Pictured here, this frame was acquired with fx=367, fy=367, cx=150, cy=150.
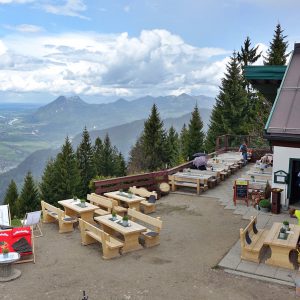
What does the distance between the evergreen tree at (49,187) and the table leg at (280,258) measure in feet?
131

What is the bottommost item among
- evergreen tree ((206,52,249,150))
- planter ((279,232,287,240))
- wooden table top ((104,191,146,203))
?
wooden table top ((104,191,146,203))

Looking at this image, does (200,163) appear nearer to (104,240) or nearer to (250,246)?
(250,246)

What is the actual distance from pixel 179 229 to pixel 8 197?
32582 mm

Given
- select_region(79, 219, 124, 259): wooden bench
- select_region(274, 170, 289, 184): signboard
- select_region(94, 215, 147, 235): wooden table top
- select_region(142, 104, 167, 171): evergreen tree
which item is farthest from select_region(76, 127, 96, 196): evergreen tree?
select_region(79, 219, 124, 259): wooden bench

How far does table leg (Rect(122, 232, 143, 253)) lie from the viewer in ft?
33.2

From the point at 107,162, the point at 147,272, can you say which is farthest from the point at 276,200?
the point at 107,162

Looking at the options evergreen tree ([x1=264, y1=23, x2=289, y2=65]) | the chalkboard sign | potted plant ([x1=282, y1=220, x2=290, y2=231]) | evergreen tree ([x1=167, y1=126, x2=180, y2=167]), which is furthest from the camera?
evergreen tree ([x1=167, y1=126, x2=180, y2=167])

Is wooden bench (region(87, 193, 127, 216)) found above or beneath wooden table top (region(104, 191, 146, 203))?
beneath

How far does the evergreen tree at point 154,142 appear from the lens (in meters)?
51.7

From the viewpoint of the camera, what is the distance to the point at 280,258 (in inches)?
351

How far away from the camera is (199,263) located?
9.33 m

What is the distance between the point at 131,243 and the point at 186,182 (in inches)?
283

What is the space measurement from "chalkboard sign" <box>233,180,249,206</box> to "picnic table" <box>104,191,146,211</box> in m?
3.76

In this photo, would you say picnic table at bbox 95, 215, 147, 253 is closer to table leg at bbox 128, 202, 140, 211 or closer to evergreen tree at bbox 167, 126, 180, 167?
table leg at bbox 128, 202, 140, 211
